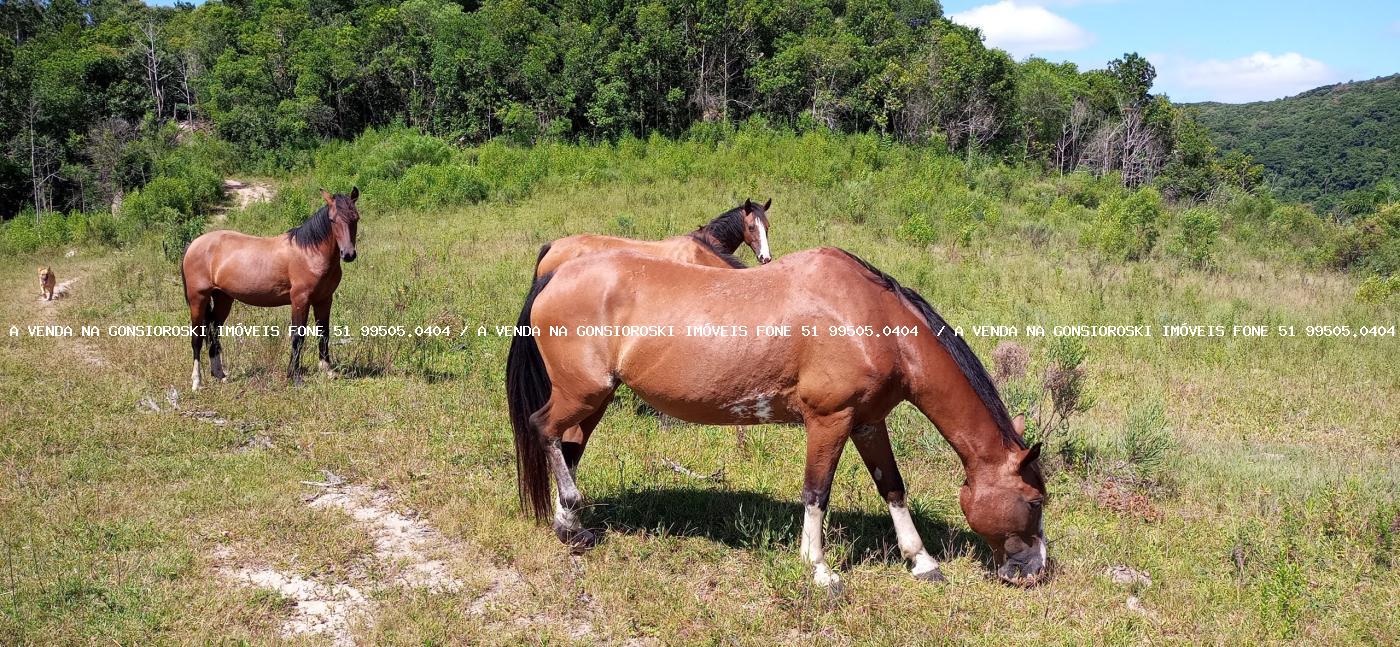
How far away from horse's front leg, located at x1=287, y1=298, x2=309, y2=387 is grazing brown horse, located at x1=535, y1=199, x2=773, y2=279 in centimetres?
304

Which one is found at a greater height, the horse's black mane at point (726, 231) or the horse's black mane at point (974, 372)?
the horse's black mane at point (726, 231)

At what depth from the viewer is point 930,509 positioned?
233 inches

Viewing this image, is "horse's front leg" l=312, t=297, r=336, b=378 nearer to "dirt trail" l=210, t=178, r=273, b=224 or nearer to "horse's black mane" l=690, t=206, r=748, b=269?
"horse's black mane" l=690, t=206, r=748, b=269

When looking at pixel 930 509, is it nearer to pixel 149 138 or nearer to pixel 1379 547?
pixel 1379 547

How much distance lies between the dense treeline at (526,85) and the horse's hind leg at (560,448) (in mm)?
26641

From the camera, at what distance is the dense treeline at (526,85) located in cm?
3122

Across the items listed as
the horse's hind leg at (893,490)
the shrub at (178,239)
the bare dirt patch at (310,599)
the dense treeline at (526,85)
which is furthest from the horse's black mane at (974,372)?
the dense treeline at (526,85)

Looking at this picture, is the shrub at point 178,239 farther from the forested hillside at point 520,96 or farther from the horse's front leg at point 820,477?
the horse's front leg at point 820,477

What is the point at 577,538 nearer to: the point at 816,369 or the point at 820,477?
the point at 820,477

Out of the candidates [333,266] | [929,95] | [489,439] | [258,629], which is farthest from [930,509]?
[929,95]

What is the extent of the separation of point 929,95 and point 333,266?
29.6 metres

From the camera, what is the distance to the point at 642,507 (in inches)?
233

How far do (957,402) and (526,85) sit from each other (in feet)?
101

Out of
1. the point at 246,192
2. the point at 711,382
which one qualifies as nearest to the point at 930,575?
the point at 711,382
